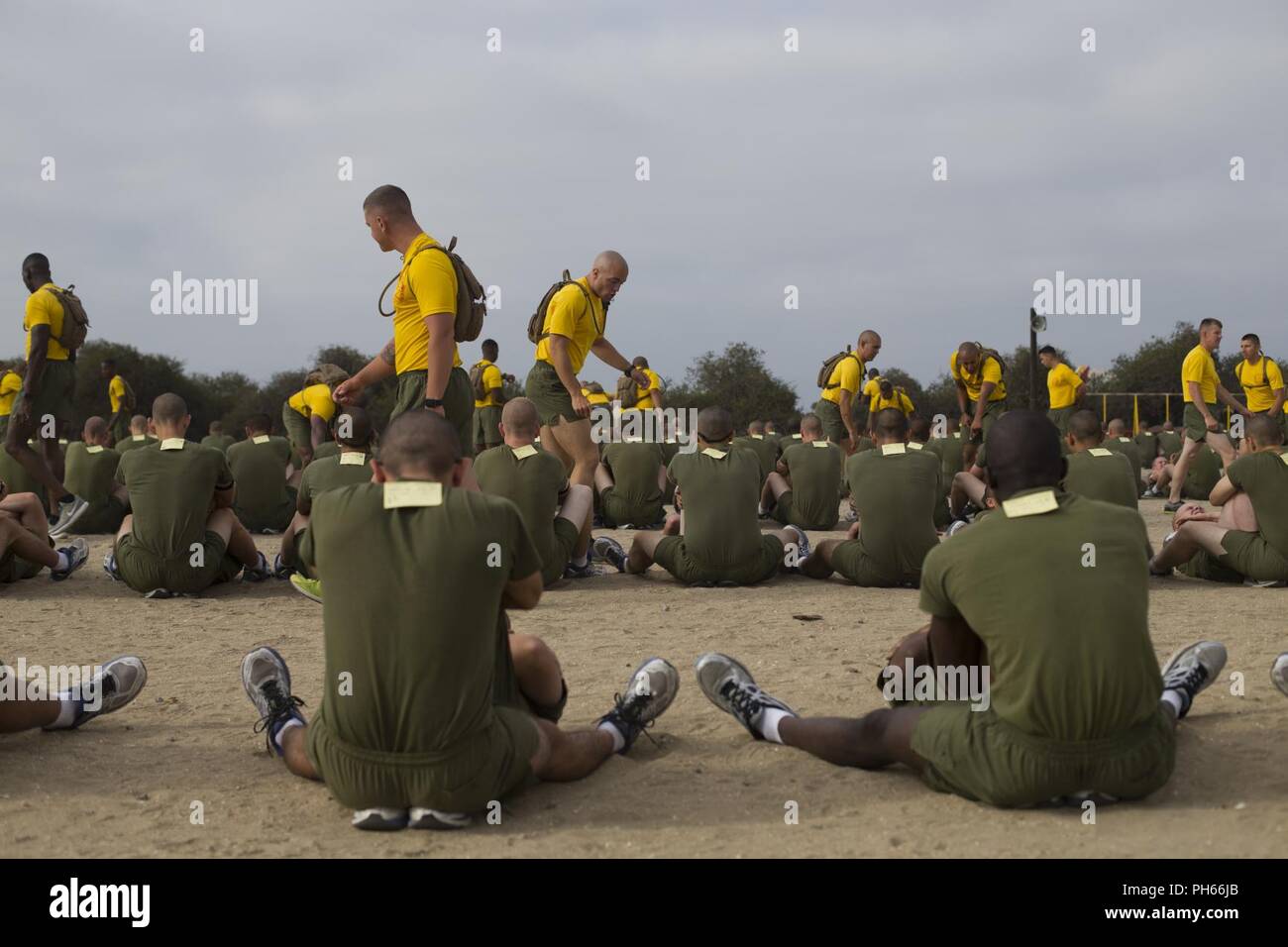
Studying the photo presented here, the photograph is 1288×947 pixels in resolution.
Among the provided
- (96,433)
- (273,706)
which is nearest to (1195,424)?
(96,433)

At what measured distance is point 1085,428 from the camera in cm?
879

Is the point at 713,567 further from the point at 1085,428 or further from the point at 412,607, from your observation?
the point at 412,607

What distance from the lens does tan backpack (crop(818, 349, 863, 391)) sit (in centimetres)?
1591

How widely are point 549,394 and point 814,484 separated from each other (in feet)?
13.8

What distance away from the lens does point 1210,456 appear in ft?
51.4

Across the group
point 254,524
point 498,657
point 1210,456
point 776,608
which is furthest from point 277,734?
point 1210,456

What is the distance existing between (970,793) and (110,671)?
3.26 m

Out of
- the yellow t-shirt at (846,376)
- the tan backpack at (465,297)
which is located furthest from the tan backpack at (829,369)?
the tan backpack at (465,297)

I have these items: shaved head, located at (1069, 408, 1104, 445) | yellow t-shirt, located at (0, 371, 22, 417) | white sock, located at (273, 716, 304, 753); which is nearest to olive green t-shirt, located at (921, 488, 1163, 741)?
white sock, located at (273, 716, 304, 753)

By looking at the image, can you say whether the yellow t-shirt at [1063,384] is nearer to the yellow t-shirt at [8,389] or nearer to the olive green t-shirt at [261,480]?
the olive green t-shirt at [261,480]

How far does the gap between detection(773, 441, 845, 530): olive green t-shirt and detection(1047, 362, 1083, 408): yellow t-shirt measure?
3417 millimetres

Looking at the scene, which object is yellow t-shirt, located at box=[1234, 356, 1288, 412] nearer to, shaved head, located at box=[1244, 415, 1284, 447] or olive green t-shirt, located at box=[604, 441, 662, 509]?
shaved head, located at box=[1244, 415, 1284, 447]

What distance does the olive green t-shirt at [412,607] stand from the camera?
3453 millimetres
